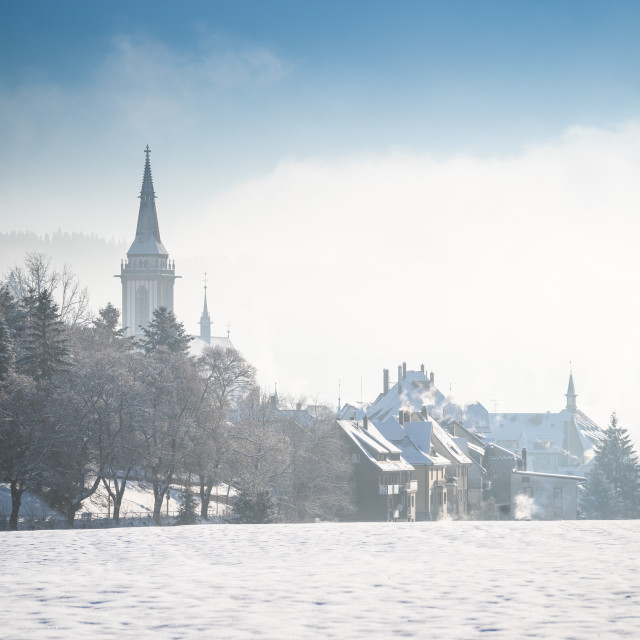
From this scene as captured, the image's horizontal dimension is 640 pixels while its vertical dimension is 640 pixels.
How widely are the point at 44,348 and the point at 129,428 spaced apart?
28.3 ft

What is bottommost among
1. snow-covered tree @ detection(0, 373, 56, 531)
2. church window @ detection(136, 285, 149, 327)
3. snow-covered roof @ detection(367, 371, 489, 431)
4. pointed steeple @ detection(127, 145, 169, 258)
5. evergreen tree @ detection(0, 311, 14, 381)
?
snow-covered tree @ detection(0, 373, 56, 531)

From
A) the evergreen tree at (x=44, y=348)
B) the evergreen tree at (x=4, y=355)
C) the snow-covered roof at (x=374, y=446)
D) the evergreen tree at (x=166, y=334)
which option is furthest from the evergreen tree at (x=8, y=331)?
the snow-covered roof at (x=374, y=446)

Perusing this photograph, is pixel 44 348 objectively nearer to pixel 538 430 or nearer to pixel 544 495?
pixel 544 495

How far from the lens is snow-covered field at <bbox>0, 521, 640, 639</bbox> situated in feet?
50.4

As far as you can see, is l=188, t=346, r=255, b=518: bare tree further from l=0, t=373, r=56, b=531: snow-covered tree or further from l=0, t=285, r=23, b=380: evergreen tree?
l=0, t=285, r=23, b=380: evergreen tree

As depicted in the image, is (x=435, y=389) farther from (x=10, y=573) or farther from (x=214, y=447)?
(x=10, y=573)

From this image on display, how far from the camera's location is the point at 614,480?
10388 centimetres

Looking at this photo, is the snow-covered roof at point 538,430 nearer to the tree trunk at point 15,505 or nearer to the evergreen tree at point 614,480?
the evergreen tree at point 614,480

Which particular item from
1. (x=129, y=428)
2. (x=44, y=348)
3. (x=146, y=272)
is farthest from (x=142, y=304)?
(x=129, y=428)

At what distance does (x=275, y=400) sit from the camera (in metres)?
93.8

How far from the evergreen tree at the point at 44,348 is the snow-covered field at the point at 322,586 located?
96.8 feet

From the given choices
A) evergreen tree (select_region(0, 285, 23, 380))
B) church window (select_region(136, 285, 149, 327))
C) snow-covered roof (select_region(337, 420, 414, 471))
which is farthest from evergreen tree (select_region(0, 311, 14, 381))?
church window (select_region(136, 285, 149, 327))

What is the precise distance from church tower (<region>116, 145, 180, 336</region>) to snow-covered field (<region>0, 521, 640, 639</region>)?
15548cm

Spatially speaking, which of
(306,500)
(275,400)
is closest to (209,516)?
(306,500)
